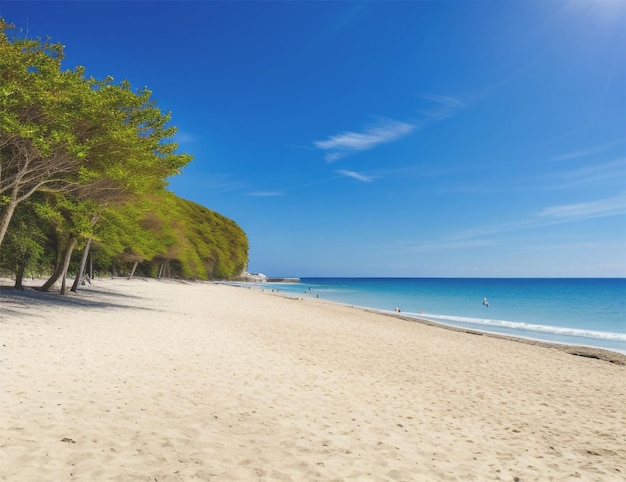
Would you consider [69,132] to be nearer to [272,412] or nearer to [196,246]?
[272,412]

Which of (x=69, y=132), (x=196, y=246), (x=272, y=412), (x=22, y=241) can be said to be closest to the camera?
(x=272, y=412)

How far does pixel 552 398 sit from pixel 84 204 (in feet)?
72.8

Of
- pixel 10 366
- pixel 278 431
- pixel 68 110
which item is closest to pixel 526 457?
pixel 278 431

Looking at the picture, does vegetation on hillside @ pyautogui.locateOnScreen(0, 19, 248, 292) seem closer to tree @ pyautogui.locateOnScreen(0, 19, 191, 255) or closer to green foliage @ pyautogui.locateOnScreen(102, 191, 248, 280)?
tree @ pyautogui.locateOnScreen(0, 19, 191, 255)

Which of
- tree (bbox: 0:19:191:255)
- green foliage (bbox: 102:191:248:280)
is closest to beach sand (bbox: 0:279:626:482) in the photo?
tree (bbox: 0:19:191:255)

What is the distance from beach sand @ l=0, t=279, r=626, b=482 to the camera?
5648 mm

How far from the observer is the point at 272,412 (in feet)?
26.3

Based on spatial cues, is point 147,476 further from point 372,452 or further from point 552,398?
point 552,398

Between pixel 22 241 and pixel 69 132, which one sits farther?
pixel 22 241

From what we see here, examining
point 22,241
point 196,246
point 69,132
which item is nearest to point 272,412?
point 69,132

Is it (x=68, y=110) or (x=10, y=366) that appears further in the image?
(x=68, y=110)

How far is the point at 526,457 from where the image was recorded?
7160mm

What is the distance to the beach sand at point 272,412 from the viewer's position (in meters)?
5.65

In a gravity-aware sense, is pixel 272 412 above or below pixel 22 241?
below
